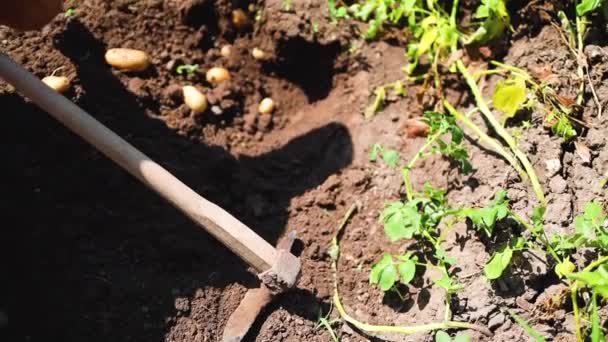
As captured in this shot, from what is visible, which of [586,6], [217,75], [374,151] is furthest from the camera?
[217,75]

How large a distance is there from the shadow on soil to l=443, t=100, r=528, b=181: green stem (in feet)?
Answer: 2.03

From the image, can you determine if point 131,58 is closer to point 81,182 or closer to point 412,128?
point 81,182

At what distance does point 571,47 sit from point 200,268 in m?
1.52

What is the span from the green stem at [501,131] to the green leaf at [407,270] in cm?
47

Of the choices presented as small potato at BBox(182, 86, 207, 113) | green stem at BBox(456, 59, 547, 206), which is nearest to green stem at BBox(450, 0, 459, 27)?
green stem at BBox(456, 59, 547, 206)

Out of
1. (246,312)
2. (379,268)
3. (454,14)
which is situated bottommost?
(246,312)

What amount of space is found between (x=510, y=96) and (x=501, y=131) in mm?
126

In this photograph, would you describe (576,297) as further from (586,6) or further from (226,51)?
(226,51)

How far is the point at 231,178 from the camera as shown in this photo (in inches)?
85.0

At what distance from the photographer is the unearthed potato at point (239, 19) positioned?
8.07 feet

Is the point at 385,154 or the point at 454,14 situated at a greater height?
the point at 454,14

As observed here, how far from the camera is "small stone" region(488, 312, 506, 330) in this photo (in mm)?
1775

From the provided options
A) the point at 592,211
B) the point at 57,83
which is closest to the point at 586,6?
the point at 592,211

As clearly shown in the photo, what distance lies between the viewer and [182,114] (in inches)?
88.7
